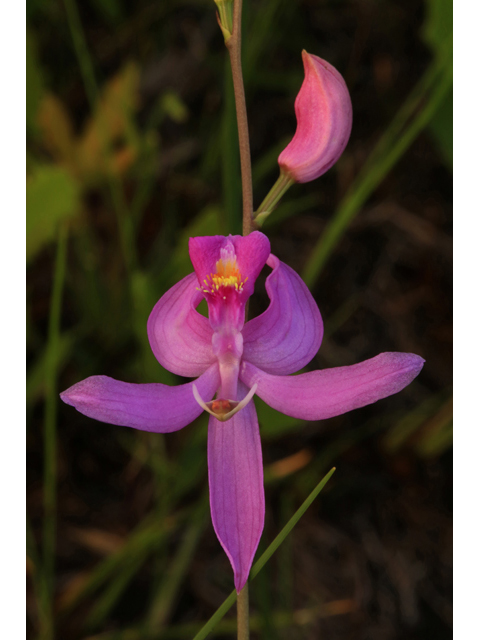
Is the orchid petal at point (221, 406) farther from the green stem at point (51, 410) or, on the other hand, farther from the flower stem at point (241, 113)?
the green stem at point (51, 410)

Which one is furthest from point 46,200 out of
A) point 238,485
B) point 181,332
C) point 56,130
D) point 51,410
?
point 238,485

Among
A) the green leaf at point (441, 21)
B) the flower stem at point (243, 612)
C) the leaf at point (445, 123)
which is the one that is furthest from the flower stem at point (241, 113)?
the leaf at point (445, 123)

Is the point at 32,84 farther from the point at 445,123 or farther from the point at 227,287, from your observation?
the point at 227,287

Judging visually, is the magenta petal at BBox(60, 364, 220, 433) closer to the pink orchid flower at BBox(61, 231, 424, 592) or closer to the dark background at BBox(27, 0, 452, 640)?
the pink orchid flower at BBox(61, 231, 424, 592)

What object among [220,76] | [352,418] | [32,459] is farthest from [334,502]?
[220,76]

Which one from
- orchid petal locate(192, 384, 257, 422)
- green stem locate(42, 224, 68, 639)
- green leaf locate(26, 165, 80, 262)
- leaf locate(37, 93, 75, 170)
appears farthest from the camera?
leaf locate(37, 93, 75, 170)

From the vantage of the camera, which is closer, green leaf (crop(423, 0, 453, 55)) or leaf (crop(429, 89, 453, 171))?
green leaf (crop(423, 0, 453, 55))

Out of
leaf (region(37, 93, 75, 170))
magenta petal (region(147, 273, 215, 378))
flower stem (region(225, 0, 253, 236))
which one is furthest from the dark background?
flower stem (region(225, 0, 253, 236))
